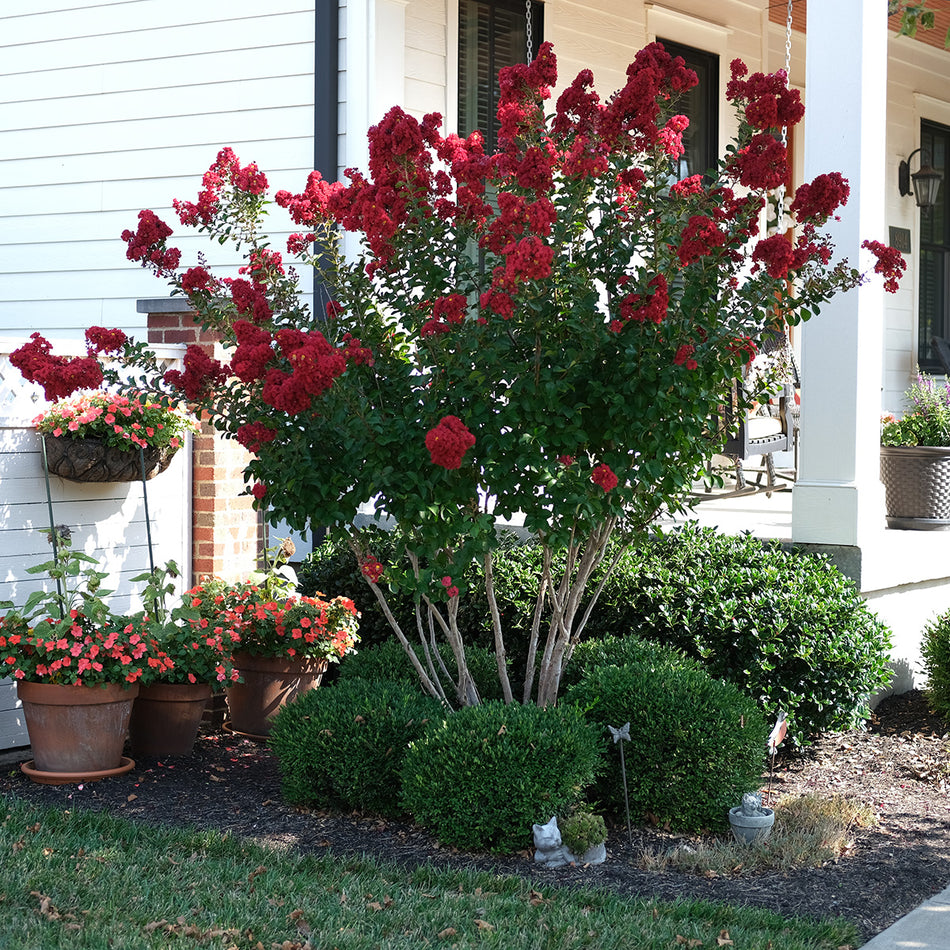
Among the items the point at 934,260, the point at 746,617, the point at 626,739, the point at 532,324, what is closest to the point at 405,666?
the point at 626,739

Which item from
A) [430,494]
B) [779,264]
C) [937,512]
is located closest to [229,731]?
[430,494]

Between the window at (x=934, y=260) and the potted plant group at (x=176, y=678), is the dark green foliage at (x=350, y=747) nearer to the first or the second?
the potted plant group at (x=176, y=678)

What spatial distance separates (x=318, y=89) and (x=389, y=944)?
4661 millimetres

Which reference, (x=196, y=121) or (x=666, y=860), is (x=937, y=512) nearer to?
(x=666, y=860)

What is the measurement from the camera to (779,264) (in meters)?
3.97

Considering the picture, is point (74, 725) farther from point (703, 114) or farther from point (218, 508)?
point (703, 114)

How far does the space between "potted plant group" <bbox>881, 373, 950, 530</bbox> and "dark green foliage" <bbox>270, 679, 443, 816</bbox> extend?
3415 mm

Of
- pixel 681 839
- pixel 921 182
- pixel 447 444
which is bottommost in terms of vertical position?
pixel 681 839

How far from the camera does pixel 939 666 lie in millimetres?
5484

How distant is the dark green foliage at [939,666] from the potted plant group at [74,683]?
10.9 feet

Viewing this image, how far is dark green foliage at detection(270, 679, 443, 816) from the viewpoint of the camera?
425 cm

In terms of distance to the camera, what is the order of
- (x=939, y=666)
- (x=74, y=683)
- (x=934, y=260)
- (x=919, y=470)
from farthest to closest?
(x=934, y=260) < (x=919, y=470) < (x=939, y=666) < (x=74, y=683)

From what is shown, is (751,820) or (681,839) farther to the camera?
(681,839)

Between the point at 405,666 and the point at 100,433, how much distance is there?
1.56 meters
